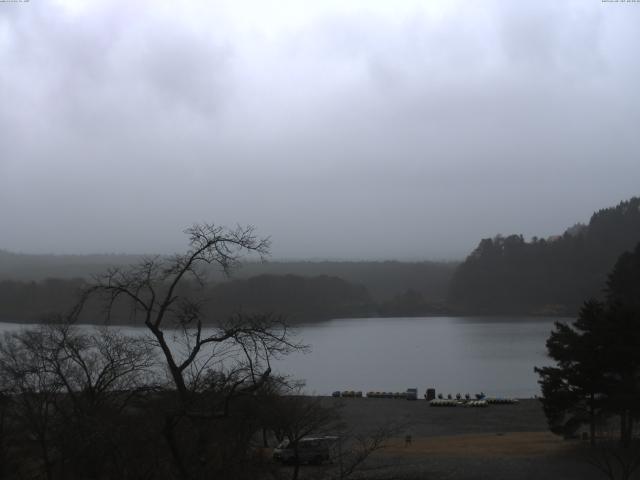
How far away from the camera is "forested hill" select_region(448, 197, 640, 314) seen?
68.1 metres

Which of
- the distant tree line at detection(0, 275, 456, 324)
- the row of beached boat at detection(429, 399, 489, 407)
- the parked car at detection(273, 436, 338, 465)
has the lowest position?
the row of beached boat at detection(429, 399, 489, 407)

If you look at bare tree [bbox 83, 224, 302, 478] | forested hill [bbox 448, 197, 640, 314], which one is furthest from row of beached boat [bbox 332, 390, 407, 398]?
forested hill [bbox 448, 197, 640, 314]

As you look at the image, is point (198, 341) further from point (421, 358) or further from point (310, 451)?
point (421, 358)

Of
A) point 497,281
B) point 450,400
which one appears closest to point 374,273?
point 497,281

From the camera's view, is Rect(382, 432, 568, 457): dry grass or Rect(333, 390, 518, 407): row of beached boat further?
Rect(333, 390, 518, 407): row of beached boat

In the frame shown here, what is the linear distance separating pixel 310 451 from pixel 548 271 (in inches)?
2559

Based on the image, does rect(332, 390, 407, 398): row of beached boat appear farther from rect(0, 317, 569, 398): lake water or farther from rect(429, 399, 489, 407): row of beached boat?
rect(429, 399, 489, 407): row of beached boat

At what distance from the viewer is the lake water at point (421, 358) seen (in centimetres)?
2595

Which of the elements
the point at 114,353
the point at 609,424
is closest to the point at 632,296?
the point at 609,424

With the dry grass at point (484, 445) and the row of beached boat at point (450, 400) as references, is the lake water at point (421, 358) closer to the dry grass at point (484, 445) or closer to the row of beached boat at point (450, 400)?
the row of beached boat at point (450, 400)

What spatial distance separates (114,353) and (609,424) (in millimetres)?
9001

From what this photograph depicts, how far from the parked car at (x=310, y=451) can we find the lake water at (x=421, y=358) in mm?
8853

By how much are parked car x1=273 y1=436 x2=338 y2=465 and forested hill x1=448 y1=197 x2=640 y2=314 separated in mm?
59120

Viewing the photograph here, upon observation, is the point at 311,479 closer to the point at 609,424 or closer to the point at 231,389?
the point at 231,389
